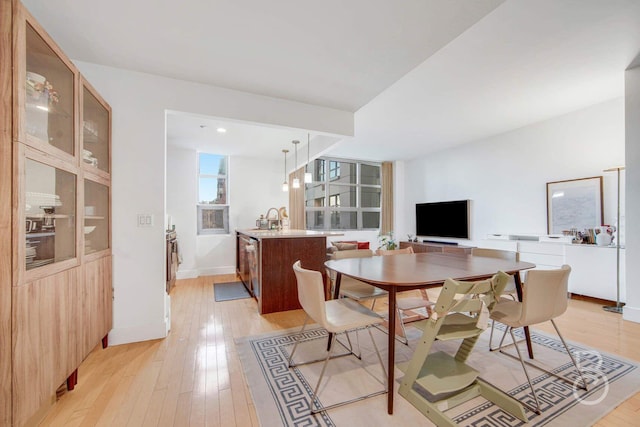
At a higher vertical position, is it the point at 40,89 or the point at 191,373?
the point at 40,89

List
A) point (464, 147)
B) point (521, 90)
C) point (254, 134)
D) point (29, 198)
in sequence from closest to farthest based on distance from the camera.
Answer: point (29, 198) < point (521, 90) < point (254, 134) < point (464, 147)

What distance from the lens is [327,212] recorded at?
6.76 metres

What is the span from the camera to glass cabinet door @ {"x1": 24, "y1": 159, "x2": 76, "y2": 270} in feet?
4.49

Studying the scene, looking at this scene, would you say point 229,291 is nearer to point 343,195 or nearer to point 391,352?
point 391,352

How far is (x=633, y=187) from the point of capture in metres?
2.82

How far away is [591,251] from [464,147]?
2880 mm

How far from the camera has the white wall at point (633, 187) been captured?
2.79m

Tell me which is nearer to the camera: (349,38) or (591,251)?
(349,38)

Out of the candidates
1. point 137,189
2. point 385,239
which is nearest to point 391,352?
point 137,189

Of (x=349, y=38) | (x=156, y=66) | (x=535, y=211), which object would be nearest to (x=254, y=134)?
(x=156, y=66)

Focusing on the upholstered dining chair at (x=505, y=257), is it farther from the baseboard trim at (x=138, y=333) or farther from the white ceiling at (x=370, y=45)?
the baseboard trim at (x=138, y=333)

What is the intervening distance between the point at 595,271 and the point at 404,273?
358 cm

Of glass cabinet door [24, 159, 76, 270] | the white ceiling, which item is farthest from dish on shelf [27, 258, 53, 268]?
the white ceiling

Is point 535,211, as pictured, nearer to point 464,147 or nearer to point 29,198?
point 464,147
